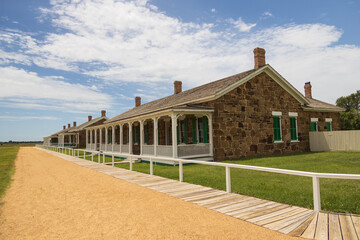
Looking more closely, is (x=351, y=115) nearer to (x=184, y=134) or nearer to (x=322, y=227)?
(x=184, y=134)

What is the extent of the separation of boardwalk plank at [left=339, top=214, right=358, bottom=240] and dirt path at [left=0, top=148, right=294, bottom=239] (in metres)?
0.86

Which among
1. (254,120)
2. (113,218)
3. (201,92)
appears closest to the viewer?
(113,218)

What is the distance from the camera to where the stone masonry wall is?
14305 mm

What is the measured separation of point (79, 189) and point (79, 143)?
126 feet

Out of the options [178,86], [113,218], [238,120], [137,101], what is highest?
[178,86]

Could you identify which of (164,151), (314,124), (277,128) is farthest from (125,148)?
(314,124)

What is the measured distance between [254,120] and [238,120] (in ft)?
4.52

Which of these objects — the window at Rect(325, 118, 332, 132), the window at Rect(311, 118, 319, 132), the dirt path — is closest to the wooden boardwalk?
the dirt path

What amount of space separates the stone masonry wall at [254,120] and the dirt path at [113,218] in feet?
26.4

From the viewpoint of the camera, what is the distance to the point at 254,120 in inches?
617

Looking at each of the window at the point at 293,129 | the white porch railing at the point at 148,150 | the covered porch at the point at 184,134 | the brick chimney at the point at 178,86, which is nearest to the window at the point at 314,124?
the window at the point at 293,129

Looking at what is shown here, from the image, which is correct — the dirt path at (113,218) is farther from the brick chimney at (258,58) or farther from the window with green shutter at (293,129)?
the window with green shutter at (293,129)

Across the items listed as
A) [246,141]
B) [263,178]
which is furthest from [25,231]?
[246,141]

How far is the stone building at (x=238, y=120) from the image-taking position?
1391 cm
